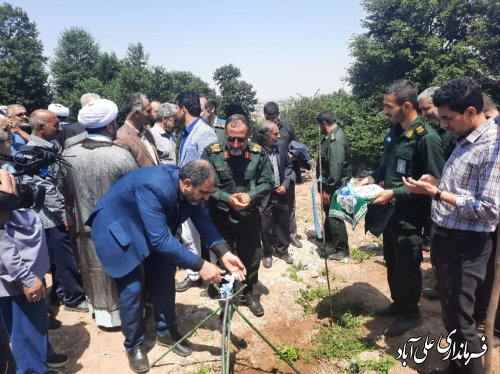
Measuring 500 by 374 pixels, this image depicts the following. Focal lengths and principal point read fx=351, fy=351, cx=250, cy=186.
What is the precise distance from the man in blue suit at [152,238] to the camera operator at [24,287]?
503 mm

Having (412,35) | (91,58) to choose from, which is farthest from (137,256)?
(91,58)

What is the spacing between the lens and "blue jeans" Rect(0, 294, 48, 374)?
272 centimetres

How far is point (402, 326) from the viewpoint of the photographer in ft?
12.4

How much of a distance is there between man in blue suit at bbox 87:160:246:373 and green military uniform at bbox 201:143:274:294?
697 mm

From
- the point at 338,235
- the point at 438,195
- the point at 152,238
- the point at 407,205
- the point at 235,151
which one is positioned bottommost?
the point at 338,235

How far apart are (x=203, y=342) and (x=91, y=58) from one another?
53.3m

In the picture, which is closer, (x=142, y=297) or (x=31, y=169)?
(x=31, y=169)

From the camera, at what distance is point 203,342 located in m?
3.73

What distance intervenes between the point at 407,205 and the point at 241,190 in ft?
5.82

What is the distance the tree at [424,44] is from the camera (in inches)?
830

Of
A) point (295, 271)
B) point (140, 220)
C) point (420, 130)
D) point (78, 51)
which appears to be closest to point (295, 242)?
point (295, 271)

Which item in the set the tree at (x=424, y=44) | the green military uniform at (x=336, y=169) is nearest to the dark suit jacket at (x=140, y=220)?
the green military uniform at (x=336, y=169)

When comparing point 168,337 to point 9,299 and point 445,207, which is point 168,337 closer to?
point 9,299

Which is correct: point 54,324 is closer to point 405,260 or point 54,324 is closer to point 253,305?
point 253,305
